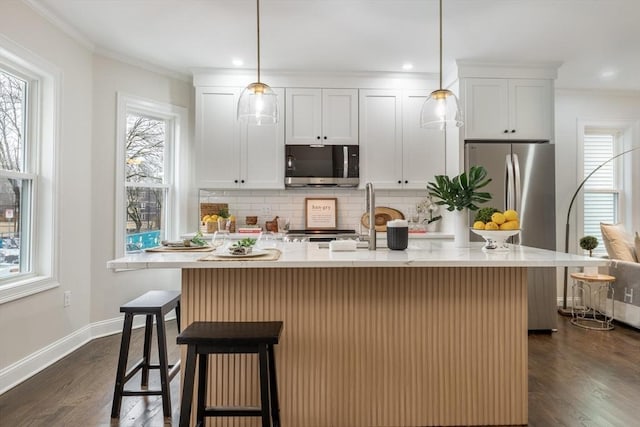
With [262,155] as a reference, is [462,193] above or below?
below

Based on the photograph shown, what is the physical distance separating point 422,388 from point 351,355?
427 millimetres

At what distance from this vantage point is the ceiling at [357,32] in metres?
2.76

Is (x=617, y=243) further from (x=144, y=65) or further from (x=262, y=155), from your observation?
(x=144, y=65)

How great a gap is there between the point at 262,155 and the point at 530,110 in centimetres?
279

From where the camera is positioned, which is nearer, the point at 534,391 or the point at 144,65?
the point at 534,391

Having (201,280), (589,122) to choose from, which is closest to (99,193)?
(201,280)

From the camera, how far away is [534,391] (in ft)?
7.95

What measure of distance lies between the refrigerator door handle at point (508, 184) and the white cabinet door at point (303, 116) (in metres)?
1.89

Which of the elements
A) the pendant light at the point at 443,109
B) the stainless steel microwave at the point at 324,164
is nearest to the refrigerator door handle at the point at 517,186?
the stainless steel microwave at the point at 324,164

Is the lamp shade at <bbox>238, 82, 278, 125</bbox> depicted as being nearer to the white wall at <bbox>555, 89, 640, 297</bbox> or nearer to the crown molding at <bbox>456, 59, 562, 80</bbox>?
the crown molding at <bbox>456, 59, 562, 80</bbox>

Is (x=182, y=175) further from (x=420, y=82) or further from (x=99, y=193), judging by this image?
(x=420, y=82)

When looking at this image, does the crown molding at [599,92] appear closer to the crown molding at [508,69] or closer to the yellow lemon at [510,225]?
the crown molding at [508,69]

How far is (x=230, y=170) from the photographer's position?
4.01m

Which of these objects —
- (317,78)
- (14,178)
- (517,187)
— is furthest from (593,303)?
(14,178)
